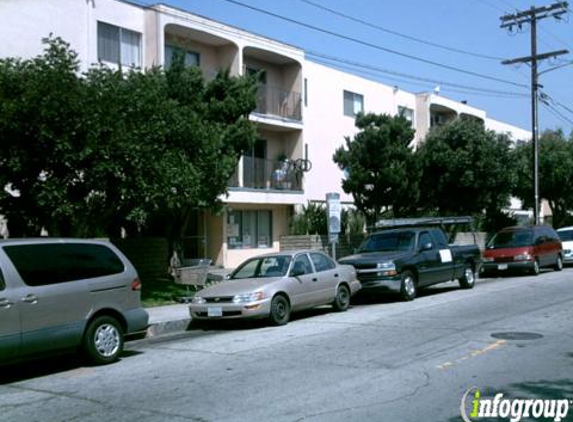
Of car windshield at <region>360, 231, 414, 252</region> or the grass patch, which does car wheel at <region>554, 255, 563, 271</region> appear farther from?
the grass patch

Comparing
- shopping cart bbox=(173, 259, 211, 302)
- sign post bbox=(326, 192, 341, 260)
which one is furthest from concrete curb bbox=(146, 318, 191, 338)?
sign post bbox=(326, 192, 341, 260)

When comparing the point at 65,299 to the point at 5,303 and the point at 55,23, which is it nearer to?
the point at 5,303

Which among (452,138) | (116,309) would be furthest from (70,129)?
(452,138)

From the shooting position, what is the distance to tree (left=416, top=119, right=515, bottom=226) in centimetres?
2855

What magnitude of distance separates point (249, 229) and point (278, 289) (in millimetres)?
14644

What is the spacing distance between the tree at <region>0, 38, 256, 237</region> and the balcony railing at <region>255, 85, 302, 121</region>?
1027 cm

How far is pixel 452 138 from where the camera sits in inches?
1147

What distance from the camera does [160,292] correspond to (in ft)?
61.2

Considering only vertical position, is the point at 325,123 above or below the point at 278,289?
above

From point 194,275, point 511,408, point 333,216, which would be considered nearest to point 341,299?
point 194,275

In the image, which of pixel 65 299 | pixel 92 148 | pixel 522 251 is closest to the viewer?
pixel 65 299

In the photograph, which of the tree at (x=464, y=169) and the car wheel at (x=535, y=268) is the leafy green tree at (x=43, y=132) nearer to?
the car wheel at (x=535, y=268)

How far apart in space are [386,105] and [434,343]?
91.6ft

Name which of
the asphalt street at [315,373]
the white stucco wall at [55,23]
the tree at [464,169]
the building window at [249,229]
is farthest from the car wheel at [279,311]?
the tree at [464,169]
